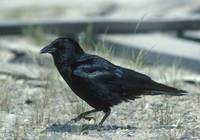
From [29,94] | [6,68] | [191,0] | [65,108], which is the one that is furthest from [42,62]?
[191,0]

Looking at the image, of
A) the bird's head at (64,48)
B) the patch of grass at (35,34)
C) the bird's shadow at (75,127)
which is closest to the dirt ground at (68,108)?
the bird's shadow at (75,127)

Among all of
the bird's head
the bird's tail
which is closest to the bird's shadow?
the bird's tail

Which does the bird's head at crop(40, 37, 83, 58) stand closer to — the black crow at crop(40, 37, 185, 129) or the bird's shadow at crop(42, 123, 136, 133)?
the black crow at crop(40, 37, 185, 129)

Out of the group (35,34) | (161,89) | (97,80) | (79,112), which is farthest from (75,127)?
(35,34)

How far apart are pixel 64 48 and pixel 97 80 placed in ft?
1.44

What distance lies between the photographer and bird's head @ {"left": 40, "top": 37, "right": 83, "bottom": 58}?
711 centimetres

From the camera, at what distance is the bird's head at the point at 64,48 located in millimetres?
7105

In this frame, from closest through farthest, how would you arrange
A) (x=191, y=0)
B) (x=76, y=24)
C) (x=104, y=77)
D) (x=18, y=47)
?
(x=104, y=77) < (x=18, y=47) < (x=76, y=24) < (x=191, y=0)

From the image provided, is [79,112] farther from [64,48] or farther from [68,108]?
[64,48]

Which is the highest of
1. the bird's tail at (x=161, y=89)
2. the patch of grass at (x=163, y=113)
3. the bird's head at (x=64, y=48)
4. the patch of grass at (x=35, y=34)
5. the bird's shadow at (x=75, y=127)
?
the patch of grass at (x=35, y=34)

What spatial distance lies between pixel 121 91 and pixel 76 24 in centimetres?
569

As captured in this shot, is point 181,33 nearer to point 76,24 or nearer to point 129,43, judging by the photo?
point 129,43

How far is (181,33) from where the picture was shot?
13375 mm

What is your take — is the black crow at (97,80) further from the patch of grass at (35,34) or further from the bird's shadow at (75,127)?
the patch of grass at (35,34)
